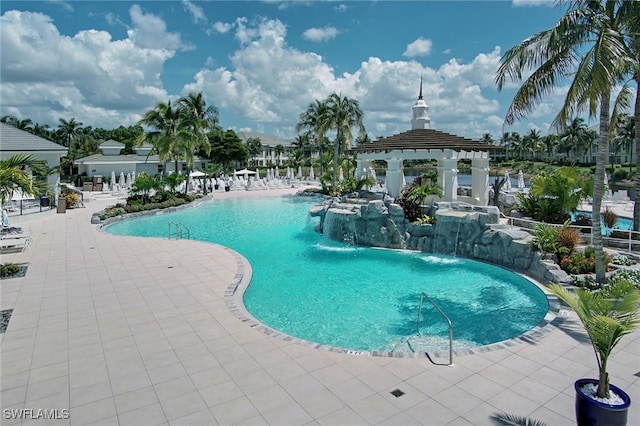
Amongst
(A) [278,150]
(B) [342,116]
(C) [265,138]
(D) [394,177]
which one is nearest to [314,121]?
(B) [342,116]

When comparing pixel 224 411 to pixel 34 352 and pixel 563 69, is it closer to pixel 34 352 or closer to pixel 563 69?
pixel 34 352

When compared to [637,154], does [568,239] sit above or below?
below

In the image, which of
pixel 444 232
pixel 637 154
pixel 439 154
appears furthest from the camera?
pixel 439 154

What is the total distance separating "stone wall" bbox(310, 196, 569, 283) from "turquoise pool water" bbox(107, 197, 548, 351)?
59cm

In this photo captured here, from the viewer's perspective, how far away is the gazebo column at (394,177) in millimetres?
21125

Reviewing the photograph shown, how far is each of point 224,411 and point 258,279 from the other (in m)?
7.83

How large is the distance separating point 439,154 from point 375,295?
10136mm

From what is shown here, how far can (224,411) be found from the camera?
5.68 meters

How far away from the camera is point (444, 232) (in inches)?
675

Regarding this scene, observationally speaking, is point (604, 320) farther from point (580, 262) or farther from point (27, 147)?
point (27, 147)

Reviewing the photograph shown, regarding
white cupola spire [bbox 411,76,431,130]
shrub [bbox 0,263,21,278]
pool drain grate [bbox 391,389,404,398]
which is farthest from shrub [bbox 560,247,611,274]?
shrub [bbox 0,263,21,278]

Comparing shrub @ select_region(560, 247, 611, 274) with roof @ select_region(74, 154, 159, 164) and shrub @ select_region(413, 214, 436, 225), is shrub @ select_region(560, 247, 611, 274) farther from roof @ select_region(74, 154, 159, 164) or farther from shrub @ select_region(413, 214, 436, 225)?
roof @ select_region(74, 154, 159, 164)

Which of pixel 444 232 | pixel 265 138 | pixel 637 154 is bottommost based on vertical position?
pixel 444 232

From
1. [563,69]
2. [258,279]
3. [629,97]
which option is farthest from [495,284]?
[629,97]
